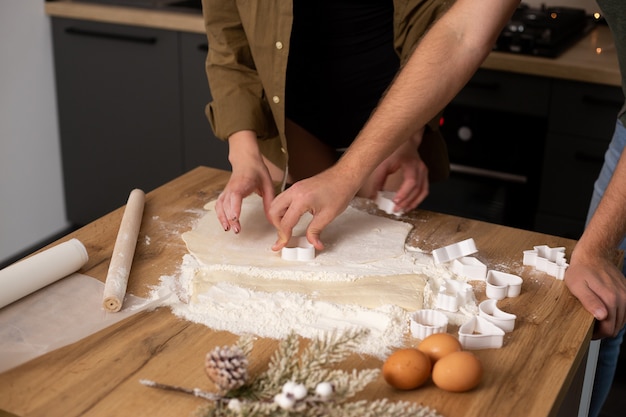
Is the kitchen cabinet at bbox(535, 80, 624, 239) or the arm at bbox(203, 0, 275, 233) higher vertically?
the arm at bbox(203, 0, 275, 233)

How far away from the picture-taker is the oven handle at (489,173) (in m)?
2.63

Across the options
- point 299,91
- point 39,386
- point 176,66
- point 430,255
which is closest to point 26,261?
point 39,386

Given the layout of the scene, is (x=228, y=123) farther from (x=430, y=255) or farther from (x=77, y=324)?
(x=77, y=324)

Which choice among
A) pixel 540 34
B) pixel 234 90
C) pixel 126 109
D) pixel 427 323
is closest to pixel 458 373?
pixel 427 323

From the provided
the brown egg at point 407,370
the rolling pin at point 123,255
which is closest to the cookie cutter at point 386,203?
the rolling pin at point 123,255

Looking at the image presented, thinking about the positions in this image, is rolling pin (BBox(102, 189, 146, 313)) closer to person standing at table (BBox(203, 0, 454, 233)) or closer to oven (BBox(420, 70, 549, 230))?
person standing at table (BBox(203, 0, 454, 233))

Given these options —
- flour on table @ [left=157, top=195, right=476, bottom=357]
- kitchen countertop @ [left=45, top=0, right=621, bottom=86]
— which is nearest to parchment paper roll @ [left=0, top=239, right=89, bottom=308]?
flour on table @ [left=157, top=195, right=476, bottom=357]

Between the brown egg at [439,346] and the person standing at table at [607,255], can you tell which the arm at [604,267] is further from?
the brown egg at [439,346]

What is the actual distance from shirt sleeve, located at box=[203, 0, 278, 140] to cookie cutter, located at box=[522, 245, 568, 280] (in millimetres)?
650

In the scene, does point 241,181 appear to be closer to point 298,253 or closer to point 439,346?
point 298,253

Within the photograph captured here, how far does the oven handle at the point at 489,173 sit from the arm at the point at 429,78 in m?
1.18

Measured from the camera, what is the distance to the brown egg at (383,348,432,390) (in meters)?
0.99

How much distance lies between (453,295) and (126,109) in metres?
2.18

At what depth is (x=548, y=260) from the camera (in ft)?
4.40
